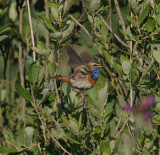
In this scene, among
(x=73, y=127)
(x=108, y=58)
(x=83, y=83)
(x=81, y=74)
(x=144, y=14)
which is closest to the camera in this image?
(x=73, y=127)

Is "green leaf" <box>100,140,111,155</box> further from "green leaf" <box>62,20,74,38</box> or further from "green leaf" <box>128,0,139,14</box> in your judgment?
"green leaf" <box>128,0,139,14</box>

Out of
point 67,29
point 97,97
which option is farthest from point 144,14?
point 97,97

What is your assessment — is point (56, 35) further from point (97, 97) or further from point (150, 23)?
point (150, 23)

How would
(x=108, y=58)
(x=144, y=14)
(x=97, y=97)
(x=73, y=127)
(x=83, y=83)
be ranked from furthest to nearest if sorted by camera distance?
(x=108, y=58)
(x=83, y=83)
(x=144, y=14)
(x=97, y=97)
(x=73, y=127)

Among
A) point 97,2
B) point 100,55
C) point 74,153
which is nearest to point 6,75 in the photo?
point 100,55

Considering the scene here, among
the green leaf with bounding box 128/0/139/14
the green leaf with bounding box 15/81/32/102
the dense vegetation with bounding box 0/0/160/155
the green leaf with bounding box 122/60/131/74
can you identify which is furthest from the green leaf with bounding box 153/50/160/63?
the green leaf with bounding box 15/81/32/102

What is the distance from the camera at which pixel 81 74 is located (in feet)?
6.92

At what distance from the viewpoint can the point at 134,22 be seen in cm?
193

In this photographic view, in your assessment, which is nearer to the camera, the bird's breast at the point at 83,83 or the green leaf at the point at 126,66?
the green leaf at the point at 126,66

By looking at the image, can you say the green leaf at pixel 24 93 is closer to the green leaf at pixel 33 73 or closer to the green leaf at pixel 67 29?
the green leaf at pixel 33 73

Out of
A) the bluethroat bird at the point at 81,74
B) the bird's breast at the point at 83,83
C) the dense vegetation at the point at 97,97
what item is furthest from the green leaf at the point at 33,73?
the bird's breast at the point at 83,83

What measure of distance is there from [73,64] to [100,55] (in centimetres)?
52

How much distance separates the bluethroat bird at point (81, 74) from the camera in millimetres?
1930

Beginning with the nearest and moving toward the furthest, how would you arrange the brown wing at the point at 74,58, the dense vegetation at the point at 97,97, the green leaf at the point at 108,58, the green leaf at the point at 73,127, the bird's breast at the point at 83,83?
the green leaf at the point at 73,127, the dense vegetation at the point at 97,97, the brown wing at the point at 74,58, the bird's breast at the point at 83,83, the green leaf at the point at 108,58
